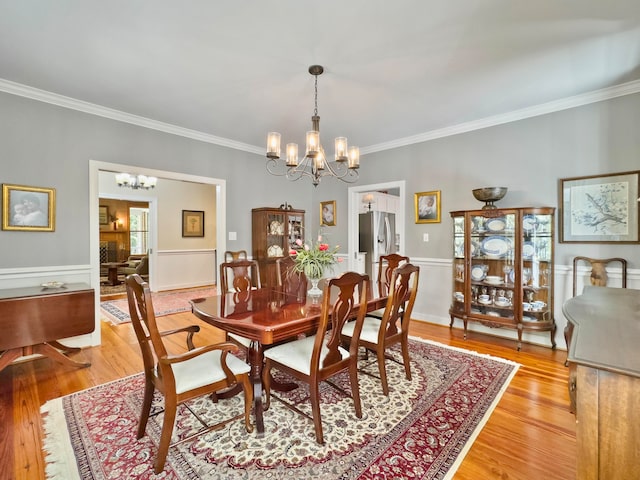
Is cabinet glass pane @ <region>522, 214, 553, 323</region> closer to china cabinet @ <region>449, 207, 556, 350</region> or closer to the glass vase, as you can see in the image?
china cabinet @ <region>449, 207, 556, 350</region>

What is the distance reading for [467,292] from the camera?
11.9 ft

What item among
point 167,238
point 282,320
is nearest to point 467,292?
point 282,320

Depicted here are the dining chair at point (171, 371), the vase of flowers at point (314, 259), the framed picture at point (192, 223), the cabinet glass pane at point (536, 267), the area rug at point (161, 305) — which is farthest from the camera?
the framed picture at point (192, 223)

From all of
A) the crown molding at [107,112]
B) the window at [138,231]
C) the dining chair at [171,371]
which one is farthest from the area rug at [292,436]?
the window at [138,231]

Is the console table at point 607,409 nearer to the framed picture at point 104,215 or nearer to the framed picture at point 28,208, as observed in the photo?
the framed picture at point 28,208

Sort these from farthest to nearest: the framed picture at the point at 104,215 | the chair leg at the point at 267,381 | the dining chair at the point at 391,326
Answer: the framed picture at the point at 104,215 → the dining chair at the point at 391,326 → the chair leg at the point at 267,381

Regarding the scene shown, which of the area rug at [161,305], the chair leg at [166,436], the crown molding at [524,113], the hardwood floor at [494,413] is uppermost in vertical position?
the crown molding at [524,113]

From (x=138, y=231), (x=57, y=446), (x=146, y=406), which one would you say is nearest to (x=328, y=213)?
(x=146, y=406)

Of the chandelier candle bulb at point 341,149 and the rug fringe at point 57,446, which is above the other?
the chandelier candle bulb at point 341,149

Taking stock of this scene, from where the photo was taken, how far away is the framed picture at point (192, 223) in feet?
23.4

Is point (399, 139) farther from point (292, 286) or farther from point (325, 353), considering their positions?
point (325, 353)

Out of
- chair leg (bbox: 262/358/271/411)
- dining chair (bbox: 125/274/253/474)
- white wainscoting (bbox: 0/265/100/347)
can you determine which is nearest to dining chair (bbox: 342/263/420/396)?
chair leg (bbox: 262/358/271/411)

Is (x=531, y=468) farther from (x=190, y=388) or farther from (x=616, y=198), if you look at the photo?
(x=616, y=198)

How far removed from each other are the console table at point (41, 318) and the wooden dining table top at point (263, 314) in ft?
4.54
